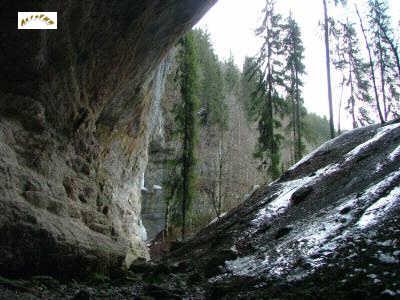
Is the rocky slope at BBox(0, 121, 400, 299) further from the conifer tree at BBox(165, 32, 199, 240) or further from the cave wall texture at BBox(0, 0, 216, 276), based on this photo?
the conifer tree at BBox(165, 32, 199, 240)

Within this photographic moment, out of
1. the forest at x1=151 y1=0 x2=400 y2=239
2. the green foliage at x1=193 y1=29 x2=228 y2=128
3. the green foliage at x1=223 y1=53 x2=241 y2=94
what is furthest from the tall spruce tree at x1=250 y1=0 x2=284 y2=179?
the green foliage at x1=223 y1=53 x2=241 y2=94

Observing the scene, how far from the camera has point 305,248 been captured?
5.90 metres

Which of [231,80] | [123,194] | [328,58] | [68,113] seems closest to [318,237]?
[68,113]

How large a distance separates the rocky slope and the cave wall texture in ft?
2.19

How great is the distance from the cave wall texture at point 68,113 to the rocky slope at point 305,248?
0.67m

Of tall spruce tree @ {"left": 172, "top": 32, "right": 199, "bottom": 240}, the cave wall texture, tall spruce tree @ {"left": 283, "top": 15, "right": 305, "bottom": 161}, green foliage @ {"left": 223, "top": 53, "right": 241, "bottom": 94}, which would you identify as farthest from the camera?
green foliage @ {"left": 223, "top": 53, "right": 241, "bottom": 94}

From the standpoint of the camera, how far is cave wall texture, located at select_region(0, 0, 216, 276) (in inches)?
231

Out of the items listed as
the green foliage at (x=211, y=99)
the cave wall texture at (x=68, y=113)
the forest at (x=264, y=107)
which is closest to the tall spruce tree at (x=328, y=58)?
the forest at (x=264, y=107)

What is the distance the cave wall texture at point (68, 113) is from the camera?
5.86 metres

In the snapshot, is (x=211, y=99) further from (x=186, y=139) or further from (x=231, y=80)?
(x=231, y=80)

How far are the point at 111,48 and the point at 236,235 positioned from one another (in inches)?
207

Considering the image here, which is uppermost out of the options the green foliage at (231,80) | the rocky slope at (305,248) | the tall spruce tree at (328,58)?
the green foliage at (231,80)

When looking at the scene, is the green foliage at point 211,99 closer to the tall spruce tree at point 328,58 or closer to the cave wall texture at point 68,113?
the tall spruce tree at point 328,58

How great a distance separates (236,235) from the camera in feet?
29.2
